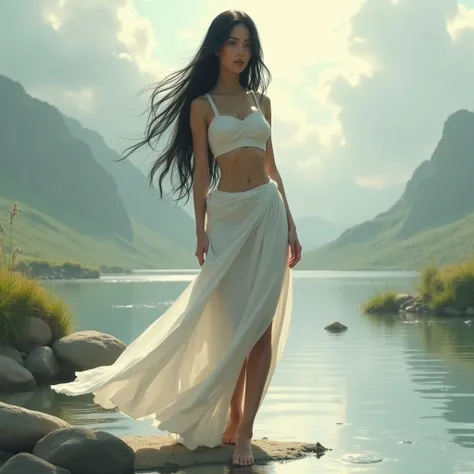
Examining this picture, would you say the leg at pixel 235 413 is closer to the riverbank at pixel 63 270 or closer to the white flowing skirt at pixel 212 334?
the white flowing skirt at pixel 212 334

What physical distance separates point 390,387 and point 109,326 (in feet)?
44.2

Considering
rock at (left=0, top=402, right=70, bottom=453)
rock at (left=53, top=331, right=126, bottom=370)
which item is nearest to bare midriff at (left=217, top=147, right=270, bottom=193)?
rock at (left=0, top=402, right=70, bottom=453)

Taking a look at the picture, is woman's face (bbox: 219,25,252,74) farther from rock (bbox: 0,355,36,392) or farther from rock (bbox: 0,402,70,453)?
rock (bbox: 0,355,36,392)

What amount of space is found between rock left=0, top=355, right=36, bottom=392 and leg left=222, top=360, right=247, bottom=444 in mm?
5024

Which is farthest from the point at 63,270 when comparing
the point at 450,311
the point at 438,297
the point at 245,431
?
the point at 245,431

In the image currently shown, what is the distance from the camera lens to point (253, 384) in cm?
641

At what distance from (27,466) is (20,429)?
117 centimetres

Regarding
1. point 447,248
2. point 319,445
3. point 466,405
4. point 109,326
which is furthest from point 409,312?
point 447,248

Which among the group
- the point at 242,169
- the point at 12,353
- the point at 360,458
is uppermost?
the point at 242,169

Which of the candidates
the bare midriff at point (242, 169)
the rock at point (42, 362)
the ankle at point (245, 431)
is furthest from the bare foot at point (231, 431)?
the rock at point (42, 362)

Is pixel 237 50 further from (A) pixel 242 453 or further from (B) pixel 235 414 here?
(A) pixel 242 453

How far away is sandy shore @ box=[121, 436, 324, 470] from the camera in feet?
20.2

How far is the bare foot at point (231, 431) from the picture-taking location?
6.76 metres

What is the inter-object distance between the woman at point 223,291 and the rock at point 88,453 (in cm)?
39
